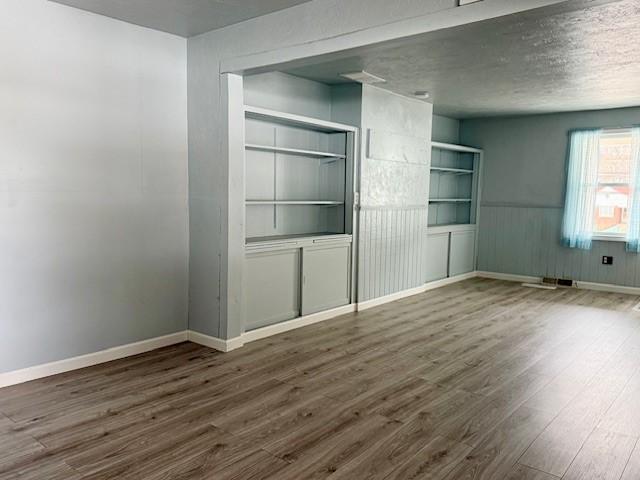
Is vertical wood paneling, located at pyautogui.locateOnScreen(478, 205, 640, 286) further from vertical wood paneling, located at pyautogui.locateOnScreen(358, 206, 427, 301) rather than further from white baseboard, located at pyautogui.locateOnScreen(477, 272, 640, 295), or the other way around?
vertical wood paneling, located at pyautogui.locateOnScreen(358, 206, 427, 301)

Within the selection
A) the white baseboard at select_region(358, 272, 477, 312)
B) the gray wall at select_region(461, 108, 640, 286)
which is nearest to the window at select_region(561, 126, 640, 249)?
the gray wall at select_region(461, 108, 640, 286)

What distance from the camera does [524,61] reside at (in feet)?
14.7

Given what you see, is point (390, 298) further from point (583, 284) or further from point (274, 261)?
point (583, 284)

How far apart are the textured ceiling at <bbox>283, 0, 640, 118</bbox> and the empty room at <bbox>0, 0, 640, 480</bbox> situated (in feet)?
0.13

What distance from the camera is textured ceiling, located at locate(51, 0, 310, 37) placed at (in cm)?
340

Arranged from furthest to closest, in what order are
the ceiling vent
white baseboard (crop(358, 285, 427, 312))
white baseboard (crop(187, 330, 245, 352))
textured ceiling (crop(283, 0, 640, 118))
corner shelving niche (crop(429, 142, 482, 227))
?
corner shelving niche (crop(429, 142, 482, 227)) < white baseboard (crop(358, 285, 427, 312)) < the ceiling vent < white baseboard (crop(187, 330, 245, 352)) < textured ceiling (crop(283, 0, 640, 118))

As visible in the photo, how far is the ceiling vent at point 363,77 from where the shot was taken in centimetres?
503

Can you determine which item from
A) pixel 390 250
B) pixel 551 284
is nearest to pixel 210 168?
pixel 390 250

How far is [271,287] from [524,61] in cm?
312

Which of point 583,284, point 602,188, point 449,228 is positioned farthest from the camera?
point 449,228

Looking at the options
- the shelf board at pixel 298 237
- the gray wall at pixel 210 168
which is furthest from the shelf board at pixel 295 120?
the shelf board at pixel 298 237

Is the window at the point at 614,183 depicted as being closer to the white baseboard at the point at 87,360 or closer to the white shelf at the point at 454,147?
the white shelf at the point at 454,147

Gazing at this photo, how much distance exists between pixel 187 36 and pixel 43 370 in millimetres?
2884

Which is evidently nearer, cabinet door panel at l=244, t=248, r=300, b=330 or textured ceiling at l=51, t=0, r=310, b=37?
textured ceiling at l=51, t=0, r=310, b=37
